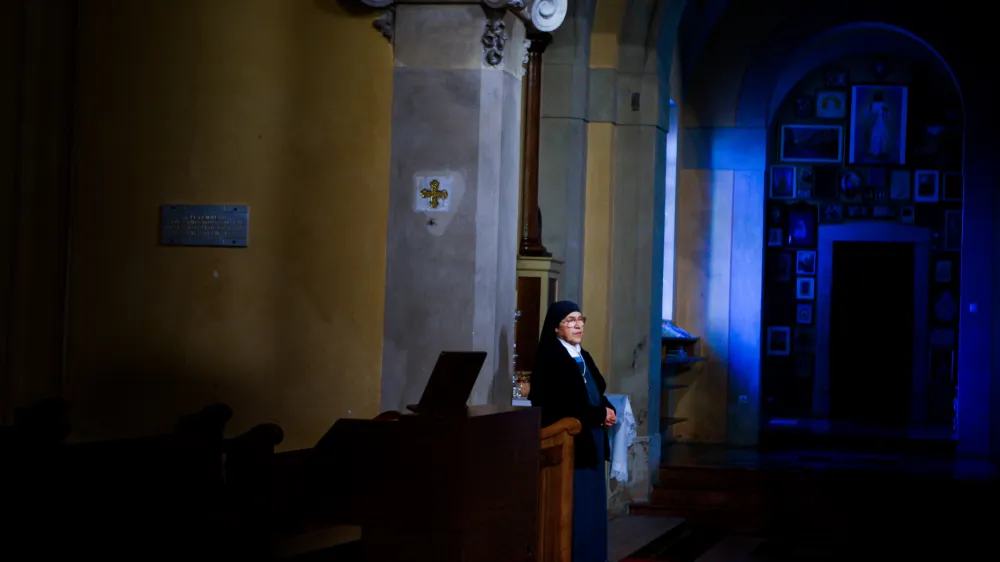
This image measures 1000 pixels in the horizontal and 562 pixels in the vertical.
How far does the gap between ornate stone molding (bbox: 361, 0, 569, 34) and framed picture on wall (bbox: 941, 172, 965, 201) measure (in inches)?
488

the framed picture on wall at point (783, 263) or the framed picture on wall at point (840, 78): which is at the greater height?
the framed picture on wall at point (840, 78)

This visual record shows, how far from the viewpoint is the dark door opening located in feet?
58.4

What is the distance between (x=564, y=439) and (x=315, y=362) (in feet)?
4.01

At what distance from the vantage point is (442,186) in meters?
5.91

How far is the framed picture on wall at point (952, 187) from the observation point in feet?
57.0

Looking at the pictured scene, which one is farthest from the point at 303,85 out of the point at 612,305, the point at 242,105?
the point at 612,305

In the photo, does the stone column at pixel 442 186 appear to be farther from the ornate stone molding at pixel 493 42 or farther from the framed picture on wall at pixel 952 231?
the framed picture on wall at pixel 952 231

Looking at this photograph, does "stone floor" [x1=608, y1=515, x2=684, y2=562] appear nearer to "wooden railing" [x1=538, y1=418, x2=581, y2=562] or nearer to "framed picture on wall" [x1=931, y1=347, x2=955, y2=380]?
"wooden railing" [x1=538, y1=418, x2=581, y2=562]

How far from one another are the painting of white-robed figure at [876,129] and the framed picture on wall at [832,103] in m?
0.14

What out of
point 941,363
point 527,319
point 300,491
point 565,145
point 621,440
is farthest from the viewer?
point 941,363

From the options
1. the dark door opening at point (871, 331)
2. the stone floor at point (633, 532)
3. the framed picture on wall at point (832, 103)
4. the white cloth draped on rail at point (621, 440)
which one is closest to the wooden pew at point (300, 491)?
the white cloth draped on rail at point (621, 440)

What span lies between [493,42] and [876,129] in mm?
12593

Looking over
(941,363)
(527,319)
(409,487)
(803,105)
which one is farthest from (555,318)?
(941,363)

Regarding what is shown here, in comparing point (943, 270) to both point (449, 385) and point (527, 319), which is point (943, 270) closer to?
point (527, 319)
